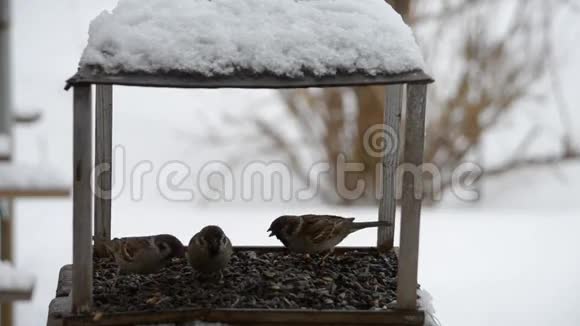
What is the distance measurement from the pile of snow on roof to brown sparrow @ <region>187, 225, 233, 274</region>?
2.00 feet

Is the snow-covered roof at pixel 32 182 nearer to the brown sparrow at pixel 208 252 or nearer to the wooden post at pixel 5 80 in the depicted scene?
the wooden post at pixel 5 80

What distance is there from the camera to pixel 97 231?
2.79 m

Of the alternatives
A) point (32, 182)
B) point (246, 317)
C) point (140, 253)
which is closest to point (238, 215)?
point (32, 182)

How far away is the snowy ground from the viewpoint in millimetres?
5141

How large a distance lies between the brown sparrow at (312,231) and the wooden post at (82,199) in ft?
2.38

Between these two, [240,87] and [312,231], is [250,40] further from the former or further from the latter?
[312,231]

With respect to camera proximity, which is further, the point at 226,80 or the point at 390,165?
the point at 390,165

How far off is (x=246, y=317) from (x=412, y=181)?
0.54 m

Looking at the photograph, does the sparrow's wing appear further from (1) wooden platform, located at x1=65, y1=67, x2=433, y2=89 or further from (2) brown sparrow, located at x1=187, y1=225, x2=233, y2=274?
(1) wooden platform, located at x1=65, y1=67, x2=433, y2=89

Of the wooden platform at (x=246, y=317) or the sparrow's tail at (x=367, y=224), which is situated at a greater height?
the sparrow's tail at (x=367, y=224)

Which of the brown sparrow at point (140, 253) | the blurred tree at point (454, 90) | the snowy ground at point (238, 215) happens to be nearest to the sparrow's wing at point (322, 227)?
the brown sparrow at point (140, 253)

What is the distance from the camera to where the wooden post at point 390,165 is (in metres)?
2.77

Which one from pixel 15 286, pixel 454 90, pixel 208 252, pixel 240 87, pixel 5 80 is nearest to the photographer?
pixel 240 87

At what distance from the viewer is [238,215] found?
→ 20.6 ft
